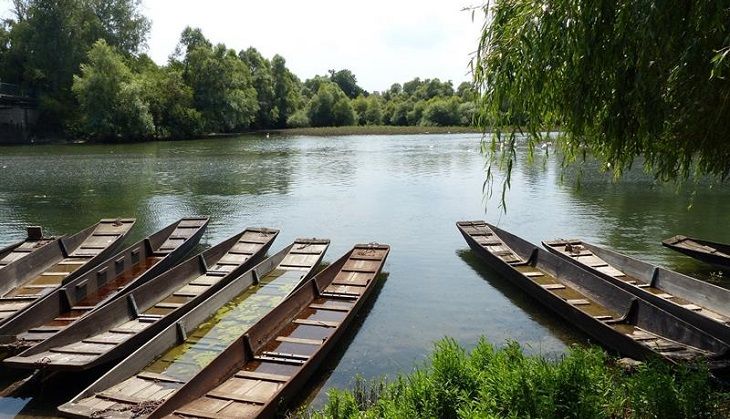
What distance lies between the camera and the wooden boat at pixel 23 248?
1418 cm

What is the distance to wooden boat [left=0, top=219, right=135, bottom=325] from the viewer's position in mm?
11328

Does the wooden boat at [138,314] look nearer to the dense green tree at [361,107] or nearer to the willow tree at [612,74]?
the willow tree at [612,74]

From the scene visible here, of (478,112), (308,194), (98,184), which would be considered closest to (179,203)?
(308,194)

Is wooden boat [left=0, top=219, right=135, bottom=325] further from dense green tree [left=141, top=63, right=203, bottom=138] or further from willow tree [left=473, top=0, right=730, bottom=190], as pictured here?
dense green tree [left=141, top=63, right=203, bottom=138]

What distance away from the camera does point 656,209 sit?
23406 millimetres

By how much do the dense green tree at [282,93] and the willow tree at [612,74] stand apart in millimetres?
90189

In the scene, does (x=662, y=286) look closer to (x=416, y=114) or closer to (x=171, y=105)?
(x=171, y=105)

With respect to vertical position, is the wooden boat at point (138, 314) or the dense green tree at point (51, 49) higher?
the dense green tree at point (51, 49)

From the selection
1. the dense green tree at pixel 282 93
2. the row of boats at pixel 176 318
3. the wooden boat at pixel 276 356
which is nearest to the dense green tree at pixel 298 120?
the dense green tree at pixel 282 93

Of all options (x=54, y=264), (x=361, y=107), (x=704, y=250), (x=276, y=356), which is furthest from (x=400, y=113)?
(x=276, y=356)

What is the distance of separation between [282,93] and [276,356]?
301 ft

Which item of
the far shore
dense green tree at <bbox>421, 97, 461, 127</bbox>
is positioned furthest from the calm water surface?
dense green tree at <bbox>421, 97, 461, 127</bbox>

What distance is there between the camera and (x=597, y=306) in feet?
35.9

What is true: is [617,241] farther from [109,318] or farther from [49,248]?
[49,248]
